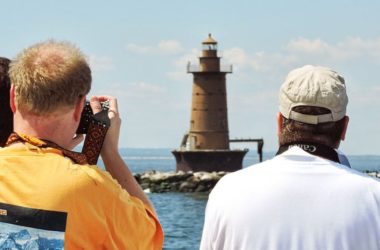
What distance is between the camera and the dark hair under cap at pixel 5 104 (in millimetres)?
2770

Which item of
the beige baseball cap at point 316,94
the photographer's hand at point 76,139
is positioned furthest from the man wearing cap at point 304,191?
the photographer's hand at point 76,139

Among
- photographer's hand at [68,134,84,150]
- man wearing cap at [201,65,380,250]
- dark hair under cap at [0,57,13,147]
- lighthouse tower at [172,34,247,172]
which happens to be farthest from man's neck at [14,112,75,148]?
lighthouse tower at [172,34,247,172]

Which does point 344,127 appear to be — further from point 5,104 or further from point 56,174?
point 5,104

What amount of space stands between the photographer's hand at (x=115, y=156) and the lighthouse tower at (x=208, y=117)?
160ft

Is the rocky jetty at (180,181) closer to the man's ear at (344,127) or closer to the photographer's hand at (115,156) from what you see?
the man's ear at (344,127)

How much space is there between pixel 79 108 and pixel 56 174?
7.7 inches

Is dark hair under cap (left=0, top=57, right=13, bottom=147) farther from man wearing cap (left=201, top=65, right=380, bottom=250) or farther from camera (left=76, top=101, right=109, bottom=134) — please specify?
man wearing cap (left=201, top=65, right=380, bottom=250)

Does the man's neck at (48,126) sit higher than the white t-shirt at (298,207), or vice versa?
the man's neck at (48,126)

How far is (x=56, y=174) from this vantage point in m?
2.48

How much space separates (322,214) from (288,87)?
1.35 feet

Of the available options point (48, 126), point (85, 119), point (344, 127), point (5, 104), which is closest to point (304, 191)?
point (344, 127)

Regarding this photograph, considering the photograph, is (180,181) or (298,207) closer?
(298,207)

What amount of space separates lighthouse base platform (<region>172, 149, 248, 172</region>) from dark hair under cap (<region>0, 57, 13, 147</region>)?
1943 inches

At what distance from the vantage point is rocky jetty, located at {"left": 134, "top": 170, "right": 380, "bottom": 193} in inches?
2089
